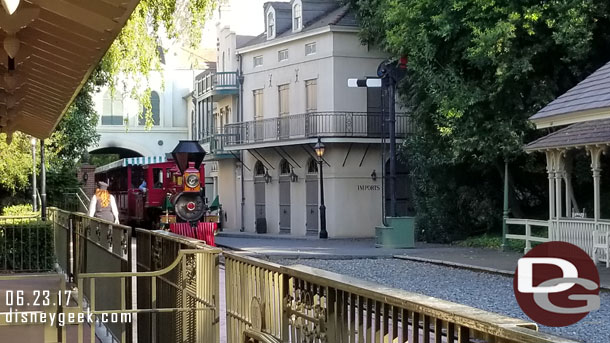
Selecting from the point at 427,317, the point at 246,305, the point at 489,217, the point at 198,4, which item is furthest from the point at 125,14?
the point at 489,217

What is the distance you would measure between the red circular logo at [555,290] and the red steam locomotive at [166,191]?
300 inches

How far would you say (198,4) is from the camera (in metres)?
14.5

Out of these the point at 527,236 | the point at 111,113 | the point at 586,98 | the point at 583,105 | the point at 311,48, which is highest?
the point at 311,48

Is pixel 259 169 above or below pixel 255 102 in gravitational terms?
below

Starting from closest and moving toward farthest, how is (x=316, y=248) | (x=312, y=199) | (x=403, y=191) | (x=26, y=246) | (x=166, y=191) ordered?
1. (x=26, y=246)
2. (x=316, y=248)
3. (x=166, y=191)
4. (x=312, y=199)
5. (x=403, y=191)

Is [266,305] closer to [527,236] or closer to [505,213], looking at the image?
[527,236]

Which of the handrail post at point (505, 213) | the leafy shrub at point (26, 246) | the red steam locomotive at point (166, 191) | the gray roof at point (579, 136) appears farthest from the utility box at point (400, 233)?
the leafy shrub at point (26, 246)

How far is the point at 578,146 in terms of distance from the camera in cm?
2444

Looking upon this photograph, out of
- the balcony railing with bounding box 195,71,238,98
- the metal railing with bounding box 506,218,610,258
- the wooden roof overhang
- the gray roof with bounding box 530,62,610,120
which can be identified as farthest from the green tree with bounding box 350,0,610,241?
the wooden roof overhang

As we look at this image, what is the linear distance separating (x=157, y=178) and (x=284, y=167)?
9383 millimetres

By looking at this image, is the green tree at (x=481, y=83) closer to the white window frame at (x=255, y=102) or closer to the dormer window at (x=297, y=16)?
the dormer window at (x=297, y=16)

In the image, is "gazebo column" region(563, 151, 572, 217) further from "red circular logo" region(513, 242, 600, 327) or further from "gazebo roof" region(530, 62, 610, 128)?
"gazebo roof" region(530, 62, 610, 128)

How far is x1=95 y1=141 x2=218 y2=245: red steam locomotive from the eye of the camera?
24875 mm

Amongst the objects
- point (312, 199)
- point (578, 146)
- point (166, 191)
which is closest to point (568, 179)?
point (578, 146)
